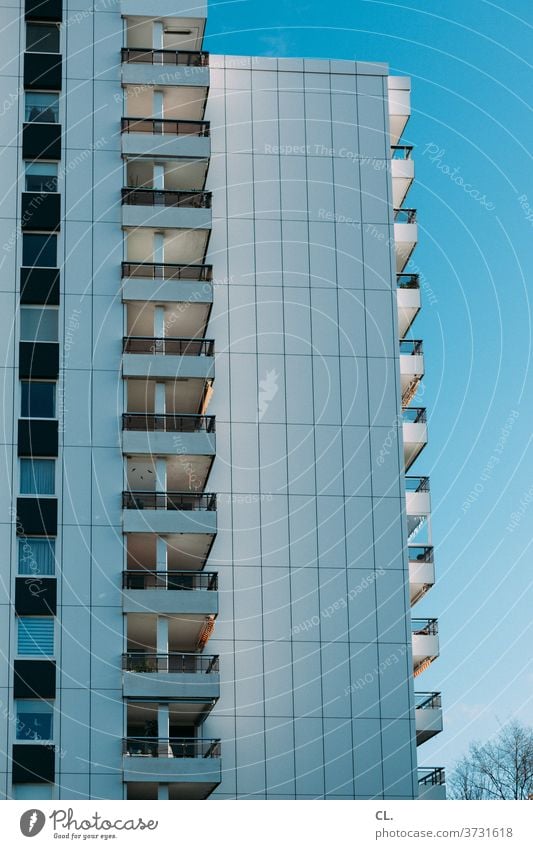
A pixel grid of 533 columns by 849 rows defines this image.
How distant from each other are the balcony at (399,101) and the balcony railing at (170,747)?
3086 centimetres

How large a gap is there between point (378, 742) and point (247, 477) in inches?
480

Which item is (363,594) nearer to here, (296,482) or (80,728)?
(296,482)

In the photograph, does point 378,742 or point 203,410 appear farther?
point 203,410

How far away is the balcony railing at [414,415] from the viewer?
72.4m

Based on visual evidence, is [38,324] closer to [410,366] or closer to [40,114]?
[40,114]

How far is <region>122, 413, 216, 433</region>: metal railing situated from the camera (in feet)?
222

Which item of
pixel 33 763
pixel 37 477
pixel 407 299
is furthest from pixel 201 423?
pixel 33 763

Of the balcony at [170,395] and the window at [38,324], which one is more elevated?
the window at [38,324]

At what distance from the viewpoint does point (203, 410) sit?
69500 millimetres

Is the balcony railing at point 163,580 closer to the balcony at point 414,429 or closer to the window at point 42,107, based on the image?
the balcony at point 414,429

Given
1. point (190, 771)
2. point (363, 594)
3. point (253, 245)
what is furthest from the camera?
point (253, 245)

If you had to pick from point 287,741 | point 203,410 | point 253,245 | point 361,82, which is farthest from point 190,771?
point 361,82

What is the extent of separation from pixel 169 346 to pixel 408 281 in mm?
12242

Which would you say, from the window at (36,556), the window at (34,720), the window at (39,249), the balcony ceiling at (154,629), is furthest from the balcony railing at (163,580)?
the window at (39,249)
